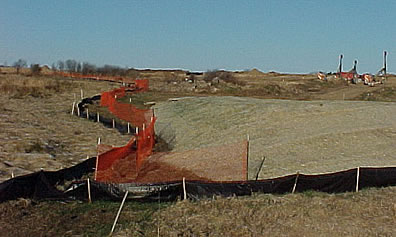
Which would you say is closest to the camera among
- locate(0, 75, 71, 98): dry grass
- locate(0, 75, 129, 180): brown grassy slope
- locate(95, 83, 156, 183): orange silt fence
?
locate(95, 83, 156, 183): orange silt fence

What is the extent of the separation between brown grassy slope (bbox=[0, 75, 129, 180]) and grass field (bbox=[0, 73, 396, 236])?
0.14 feet

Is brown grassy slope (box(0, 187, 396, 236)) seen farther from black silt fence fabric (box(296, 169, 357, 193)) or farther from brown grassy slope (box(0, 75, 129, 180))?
brown grassy slope (box(0, 75, 129, 180))

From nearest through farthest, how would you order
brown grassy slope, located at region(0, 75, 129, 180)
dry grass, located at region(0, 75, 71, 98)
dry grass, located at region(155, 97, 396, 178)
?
1. dry grass, located at region(155, 97, 396, 178)
2. brown grassy slope, located at region(0, 75, 129, 180)
3. dry grass, located at region(0, 75, 71, 98)

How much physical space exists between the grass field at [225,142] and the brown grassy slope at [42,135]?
0.14 feet

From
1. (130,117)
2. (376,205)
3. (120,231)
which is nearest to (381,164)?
(376,205)

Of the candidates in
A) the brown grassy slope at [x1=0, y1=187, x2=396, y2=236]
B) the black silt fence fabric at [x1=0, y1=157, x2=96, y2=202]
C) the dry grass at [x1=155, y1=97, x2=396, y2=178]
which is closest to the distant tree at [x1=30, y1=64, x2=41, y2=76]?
the dry grass at [x1=155, y1=97, x2=396, y2=178]

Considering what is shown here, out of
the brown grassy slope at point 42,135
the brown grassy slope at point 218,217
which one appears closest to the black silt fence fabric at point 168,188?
the brown grassy slope at point 218,217

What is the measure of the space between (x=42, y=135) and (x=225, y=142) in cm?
782

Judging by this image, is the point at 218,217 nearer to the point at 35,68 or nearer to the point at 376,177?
the point at 376,177

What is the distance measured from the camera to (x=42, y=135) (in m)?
19.9

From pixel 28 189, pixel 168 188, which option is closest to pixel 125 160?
pixel 28 189

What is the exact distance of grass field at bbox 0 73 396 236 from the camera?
831 cm

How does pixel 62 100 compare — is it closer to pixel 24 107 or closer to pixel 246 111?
pixel 24 107

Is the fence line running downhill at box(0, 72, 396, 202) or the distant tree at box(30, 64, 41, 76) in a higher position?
the distant tree at box(30, 64, 41, 76)
